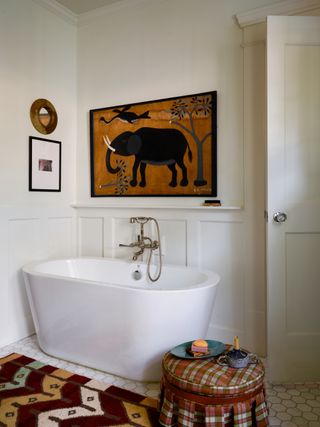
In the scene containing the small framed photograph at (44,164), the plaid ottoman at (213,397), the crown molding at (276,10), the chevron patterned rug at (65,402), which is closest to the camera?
the plaid ottoman at (213,397)

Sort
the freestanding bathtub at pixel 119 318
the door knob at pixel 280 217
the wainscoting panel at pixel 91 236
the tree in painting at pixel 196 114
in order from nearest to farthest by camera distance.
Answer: the freestanding bathtub at pixel 119 318 < the door knob at pixel 280 217 < the tree in painting at pixel 196 114 < the wainscoting panel at pixel 91 236

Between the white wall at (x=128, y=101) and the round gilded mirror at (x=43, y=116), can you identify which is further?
the round gilded mirror at (x=43, y=116)

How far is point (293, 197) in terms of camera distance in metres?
2.11

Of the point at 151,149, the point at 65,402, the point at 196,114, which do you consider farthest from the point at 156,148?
the point at 65,402

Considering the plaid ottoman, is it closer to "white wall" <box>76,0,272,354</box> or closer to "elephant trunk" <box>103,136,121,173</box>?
"white wall" <box>76,0,272,354</box>

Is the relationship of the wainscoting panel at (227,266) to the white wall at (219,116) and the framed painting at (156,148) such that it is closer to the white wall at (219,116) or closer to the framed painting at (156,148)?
the white wall at (219,116)

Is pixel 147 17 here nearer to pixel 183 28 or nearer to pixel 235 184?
pixel 183 28

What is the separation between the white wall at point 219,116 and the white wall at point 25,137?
0.33m

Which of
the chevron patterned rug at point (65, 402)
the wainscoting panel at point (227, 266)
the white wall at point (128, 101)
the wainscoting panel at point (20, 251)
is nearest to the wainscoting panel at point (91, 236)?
the white wall at point (128, 101)

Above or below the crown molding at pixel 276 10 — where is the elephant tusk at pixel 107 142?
below

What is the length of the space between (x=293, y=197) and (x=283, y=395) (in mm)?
1153

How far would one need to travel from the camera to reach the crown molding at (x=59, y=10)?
295 centimetres

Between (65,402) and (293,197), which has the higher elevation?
(293,197)

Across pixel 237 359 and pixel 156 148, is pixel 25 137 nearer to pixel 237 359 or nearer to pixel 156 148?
pixel 156 148
